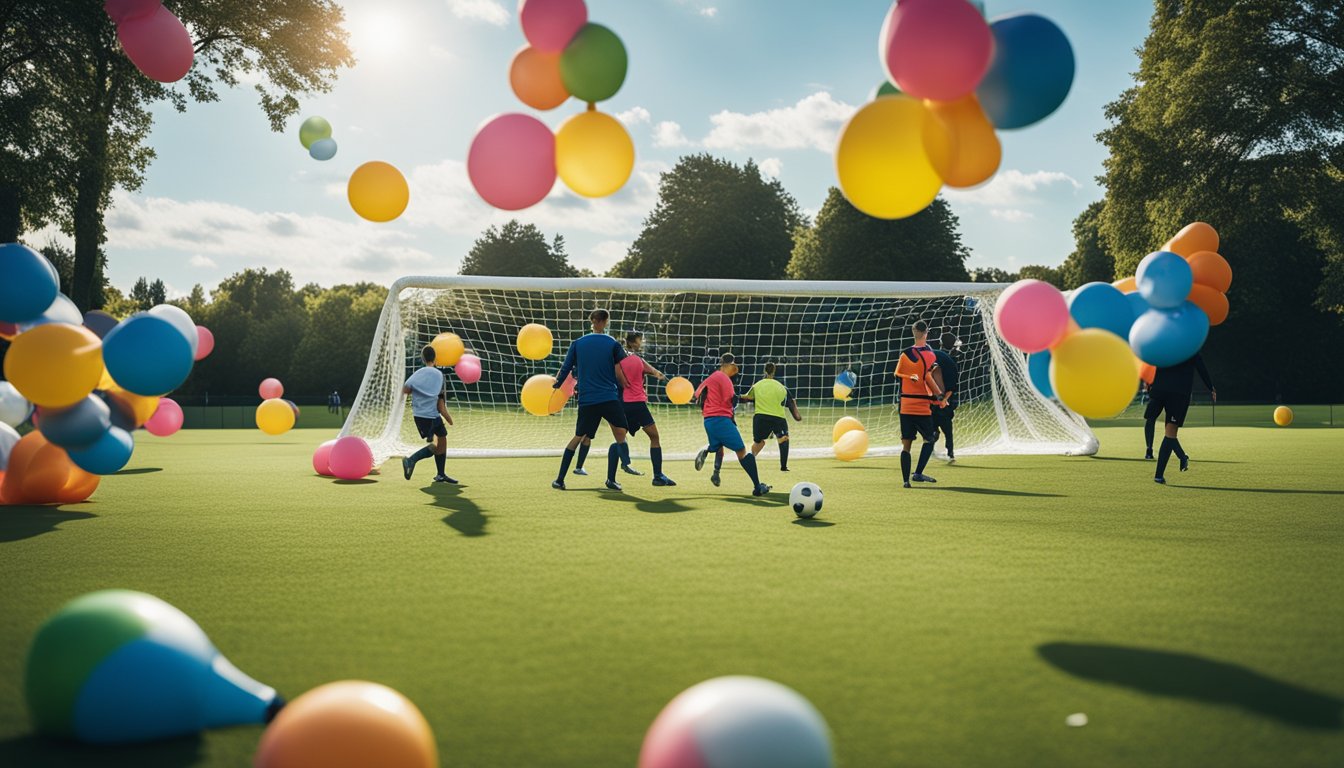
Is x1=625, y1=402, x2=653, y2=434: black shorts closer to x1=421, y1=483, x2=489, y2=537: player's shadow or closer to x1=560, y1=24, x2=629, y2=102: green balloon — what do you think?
x1=421, y1=483, x2=489, y2=537: player's shadow

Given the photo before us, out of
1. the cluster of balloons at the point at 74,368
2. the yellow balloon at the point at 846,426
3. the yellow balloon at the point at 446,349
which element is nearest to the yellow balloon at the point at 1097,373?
the cluster of balloons at the point at 74,368

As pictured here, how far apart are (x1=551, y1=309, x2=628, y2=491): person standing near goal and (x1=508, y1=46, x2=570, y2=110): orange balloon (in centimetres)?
504

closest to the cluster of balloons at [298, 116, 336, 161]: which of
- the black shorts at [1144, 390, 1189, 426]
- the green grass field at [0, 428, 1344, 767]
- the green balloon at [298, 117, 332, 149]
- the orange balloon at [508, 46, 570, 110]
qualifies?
the green balloon at [298, 117, 332, 149]

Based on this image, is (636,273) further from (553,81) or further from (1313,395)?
(553,81)

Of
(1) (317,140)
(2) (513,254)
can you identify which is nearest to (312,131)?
(1) (317,140)

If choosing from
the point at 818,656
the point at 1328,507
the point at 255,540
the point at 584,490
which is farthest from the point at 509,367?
the point at 818,656

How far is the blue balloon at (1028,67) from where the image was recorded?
424cm

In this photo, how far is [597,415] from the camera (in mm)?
10828

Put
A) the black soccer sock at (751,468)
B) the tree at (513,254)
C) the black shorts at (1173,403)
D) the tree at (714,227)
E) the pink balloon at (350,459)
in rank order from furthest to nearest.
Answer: the tree at (513,254) → the tree at (714,227) → the pink balloon at (350,459) → the black shorts at (1173,403) → the black soccer sock at (751,468)

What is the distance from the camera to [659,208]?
56.0m

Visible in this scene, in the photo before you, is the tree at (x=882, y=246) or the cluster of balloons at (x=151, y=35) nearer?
the cluster of balloons at (x=151, y=35)

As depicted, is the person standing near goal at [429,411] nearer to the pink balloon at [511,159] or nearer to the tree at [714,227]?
the pink balloon at [511,159]

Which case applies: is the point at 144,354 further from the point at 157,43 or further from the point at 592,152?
the point at 592,152

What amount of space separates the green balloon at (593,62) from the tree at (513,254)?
60809mm
